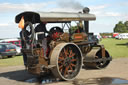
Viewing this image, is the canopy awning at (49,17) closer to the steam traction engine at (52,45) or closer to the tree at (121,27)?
the steam traction engine at (52,45)

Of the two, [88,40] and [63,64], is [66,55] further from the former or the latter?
[88,40]

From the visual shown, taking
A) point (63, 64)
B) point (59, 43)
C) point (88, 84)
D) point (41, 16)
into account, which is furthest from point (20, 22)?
point (88, 84)

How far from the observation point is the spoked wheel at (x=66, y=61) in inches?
296

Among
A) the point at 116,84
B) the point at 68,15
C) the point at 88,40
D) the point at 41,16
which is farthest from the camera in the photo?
the point at 88,40

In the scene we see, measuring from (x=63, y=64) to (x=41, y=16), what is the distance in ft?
6.42

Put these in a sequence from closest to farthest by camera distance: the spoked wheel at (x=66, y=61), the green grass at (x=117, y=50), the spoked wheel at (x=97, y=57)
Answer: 1. the spoked wheel at (x=66, y=61)
2. the spoked wheel at (x=97, y=57)
3. the green grass at (x=117, y=50)

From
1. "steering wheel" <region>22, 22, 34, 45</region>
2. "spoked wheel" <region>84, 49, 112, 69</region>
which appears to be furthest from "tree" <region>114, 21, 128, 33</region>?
"steering wheel" <region>22, 22, 34, 45</region>

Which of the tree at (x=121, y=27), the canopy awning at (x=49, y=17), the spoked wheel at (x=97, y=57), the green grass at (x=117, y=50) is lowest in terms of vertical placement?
the tree at (x=121, y=27)

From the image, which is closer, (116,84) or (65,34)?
(116,84)

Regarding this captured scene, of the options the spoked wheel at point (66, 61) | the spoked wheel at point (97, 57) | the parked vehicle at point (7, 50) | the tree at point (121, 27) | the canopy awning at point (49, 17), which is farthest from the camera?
the tree at point (121, 27)

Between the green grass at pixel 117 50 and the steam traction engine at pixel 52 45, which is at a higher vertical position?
the steam traction engine at pixel 52 45

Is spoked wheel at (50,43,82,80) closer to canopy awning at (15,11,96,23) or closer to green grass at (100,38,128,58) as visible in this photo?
canopy awning at (15,11,96,23)

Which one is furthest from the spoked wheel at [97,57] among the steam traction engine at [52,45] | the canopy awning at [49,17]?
the canopy awning at [49,17]

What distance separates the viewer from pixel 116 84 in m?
7.15
